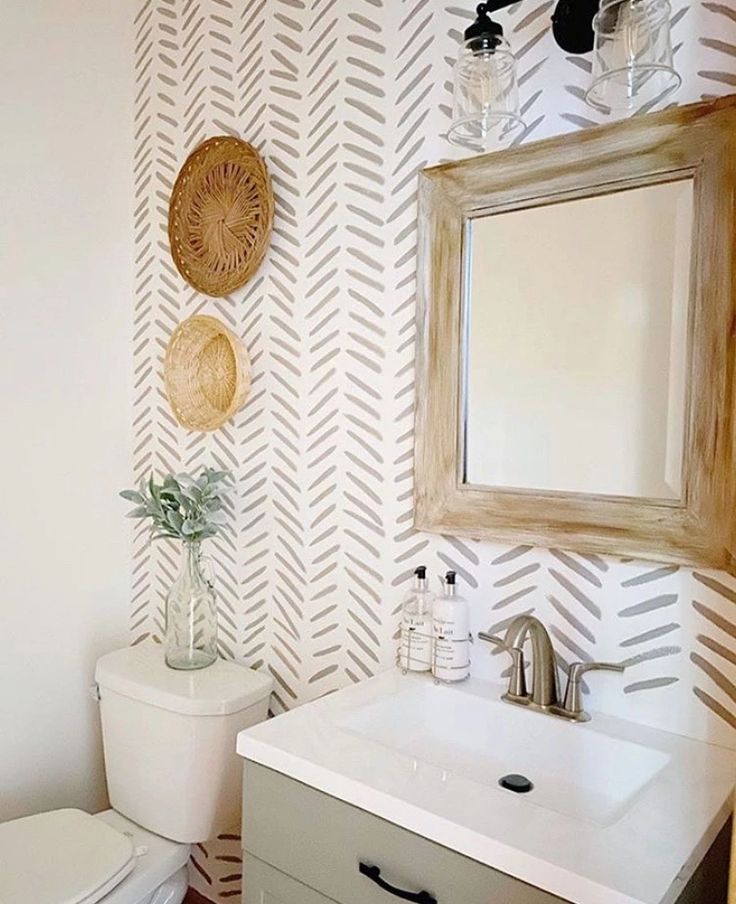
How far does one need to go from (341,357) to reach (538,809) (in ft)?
3.34

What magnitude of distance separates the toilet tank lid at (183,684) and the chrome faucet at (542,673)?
62 centimetres

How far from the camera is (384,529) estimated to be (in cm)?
165

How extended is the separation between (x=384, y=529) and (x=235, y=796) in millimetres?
696

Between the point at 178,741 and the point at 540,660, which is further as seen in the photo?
the point at 178,741

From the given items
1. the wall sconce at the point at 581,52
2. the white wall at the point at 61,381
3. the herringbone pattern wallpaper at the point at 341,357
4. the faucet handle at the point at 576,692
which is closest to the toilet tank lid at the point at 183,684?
the herringbone pattern wallpaper at the point at 341,357

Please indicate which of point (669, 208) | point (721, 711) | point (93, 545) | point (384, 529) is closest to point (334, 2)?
point (669, 208)

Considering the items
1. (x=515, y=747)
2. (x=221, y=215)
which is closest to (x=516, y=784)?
(x=515, y=747)

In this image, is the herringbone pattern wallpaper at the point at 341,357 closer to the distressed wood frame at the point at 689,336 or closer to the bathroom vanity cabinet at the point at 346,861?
the distressed wood frame at the point at 689,336

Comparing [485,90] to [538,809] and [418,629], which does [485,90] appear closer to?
[418,629]

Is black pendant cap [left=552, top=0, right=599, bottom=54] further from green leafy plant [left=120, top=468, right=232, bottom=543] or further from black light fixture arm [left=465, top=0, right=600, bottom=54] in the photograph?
green leafy plant [left=120, top=468, right=232, bottom=543]

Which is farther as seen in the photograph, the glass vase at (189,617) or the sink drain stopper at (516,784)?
the glass vase at (189,617)

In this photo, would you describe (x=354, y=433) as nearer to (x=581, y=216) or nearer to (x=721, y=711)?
(x=581, y=216)

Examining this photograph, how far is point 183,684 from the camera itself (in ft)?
5.64

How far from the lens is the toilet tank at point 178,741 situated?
1.65 meters
